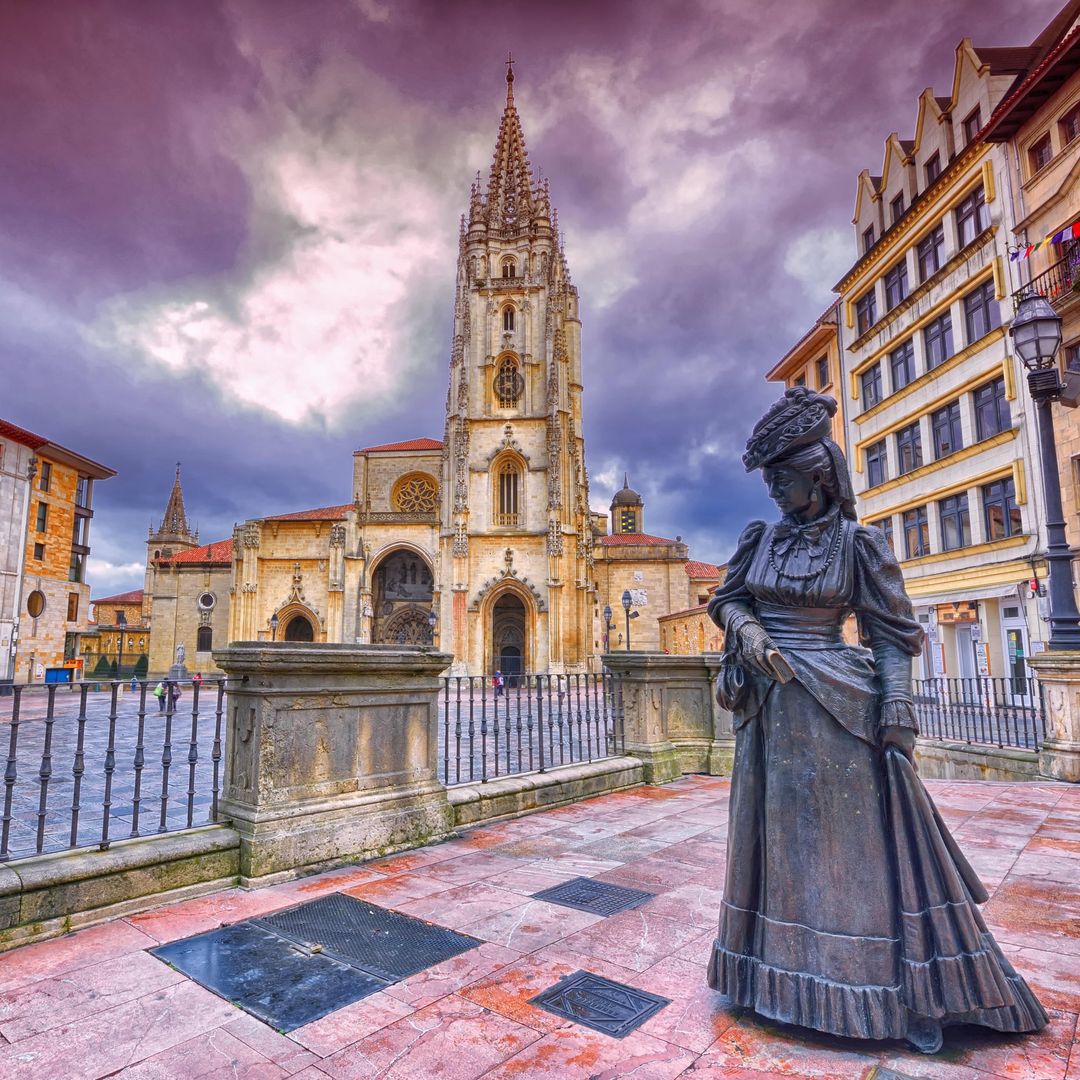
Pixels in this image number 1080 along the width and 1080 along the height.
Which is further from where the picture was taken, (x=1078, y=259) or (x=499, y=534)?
(x=499, y=534)

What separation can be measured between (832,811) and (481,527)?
120 ft

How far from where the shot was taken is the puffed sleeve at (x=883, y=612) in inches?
103

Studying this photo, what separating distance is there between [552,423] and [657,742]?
3181 cm

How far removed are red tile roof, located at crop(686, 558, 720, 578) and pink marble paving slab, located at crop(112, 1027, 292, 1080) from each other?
163 ft

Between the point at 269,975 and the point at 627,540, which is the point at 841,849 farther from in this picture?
the point at 627,540

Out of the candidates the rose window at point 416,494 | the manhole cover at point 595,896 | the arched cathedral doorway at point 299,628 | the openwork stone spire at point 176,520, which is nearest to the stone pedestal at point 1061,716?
the manhole cover at point 595,896

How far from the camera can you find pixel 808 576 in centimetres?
273

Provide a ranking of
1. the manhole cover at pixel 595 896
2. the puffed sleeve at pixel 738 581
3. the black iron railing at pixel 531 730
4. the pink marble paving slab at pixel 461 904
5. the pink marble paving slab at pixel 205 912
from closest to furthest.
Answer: the puffed sleeve at pixel 738 581 → the pink marble paving slab at pixel 205 912 → the pink marble paving slab at pixel 461 904 → the manhole cover at pixel 595 896 → the black iron railing at pixel 531 730

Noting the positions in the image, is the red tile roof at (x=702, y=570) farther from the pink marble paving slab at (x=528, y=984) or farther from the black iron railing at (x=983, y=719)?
the pink marble paving slab at (x=528, y=984)

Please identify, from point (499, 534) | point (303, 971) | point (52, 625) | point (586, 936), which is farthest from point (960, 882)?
point (52, 625)

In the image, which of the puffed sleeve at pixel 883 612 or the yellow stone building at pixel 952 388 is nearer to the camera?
the puffed sleeve at pixel 883 612

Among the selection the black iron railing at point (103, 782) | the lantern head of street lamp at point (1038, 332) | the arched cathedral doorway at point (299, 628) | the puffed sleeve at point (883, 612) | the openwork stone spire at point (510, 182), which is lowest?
the black iron railing at point (103, 782)

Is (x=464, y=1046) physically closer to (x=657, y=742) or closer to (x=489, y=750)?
(x=657, y=742)

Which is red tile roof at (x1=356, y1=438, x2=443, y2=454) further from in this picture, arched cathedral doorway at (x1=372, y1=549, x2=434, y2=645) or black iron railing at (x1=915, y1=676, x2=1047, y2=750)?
black iron railing at (x1=915, y1=676, x2=1047, y2=750)
